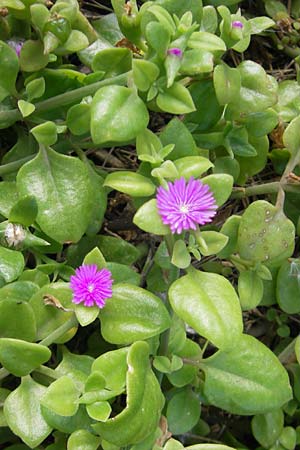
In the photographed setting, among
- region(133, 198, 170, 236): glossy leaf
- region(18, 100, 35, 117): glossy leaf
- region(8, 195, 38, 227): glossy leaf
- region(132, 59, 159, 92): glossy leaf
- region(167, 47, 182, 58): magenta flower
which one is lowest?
region(8, 195, 38, 227): glossy leaf

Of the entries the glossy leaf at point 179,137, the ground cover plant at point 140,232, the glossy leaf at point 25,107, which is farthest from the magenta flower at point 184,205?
the glossy leaf at point 25,107

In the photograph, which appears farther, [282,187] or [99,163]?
[99,163]

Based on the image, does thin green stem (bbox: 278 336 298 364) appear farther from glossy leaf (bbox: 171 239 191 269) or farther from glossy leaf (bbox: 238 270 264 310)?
glossy leaf (bbox: 171 239 191 269)

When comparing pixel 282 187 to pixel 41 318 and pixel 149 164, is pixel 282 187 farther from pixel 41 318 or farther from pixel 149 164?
pixel 41 318

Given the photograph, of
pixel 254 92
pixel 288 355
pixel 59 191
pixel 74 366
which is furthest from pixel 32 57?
pixel 288 355

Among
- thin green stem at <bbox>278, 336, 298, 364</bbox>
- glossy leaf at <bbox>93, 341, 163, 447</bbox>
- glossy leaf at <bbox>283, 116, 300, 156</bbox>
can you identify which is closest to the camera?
glossy leaf at <bbox>93, 341, 163, 447</bbox>

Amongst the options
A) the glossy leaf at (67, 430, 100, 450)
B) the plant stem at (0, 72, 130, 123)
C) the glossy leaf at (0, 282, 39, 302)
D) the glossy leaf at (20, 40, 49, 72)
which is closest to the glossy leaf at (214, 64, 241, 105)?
the plant stem at (0, 72, 130, 123)

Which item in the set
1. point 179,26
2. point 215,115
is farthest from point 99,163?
point 179,26

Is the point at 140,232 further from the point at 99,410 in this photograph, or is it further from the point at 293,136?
the point at 99,410
